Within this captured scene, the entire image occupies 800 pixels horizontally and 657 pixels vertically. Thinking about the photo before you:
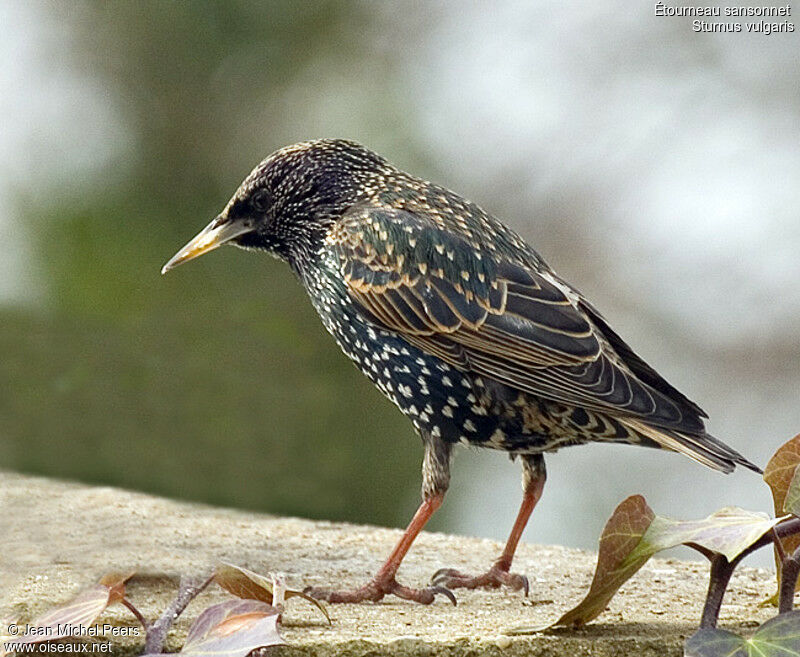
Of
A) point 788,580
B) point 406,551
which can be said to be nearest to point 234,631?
point 788,580

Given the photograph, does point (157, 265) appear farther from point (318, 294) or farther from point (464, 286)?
point (464, 286)

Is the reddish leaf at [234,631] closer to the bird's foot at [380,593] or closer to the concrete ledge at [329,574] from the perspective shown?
the concrete ledge at [329,574]

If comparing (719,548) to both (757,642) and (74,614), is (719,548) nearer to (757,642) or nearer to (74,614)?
(757,642)

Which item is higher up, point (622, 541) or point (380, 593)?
point (622, 541)

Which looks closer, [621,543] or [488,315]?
[621,543]

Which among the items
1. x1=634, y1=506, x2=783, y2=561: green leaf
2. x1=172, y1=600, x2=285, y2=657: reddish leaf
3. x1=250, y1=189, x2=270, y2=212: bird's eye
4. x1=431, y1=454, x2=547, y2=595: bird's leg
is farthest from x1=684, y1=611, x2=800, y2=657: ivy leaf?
x1=250, y1=189, x2=270, y2=212: bird's eye

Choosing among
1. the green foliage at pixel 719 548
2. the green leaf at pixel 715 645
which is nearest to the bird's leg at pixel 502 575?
the green foliage at pixel 719 548

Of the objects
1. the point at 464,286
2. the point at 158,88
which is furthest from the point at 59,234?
the point at 464,286

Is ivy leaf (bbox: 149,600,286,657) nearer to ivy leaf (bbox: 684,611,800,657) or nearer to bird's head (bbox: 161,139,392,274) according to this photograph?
ivy leaf (bbox: 684,611,800,657)
